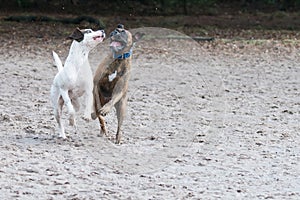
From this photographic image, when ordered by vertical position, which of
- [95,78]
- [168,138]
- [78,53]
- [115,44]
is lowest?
[168,138]

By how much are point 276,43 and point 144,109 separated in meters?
6.49

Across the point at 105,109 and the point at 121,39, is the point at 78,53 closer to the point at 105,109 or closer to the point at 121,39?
the point at 121,39

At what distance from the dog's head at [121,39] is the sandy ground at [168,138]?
254mm

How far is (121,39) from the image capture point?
597cm

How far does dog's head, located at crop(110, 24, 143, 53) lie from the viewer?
19.6 ft

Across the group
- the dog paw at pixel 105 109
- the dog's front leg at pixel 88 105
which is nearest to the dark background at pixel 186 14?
the dog's front leg at pixel 88 105

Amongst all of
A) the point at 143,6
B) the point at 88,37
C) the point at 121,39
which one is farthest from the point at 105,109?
the point at 143,6

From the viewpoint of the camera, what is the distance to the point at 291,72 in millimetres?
10984

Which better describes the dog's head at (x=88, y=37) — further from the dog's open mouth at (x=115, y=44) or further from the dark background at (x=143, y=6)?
the dark background at (x=143, y=6)

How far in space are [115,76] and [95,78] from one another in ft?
0.66

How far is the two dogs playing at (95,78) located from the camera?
6.05 meters

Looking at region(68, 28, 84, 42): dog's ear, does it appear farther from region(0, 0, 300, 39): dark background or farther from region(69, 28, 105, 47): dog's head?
region(0, 0, 300, 39): dark background

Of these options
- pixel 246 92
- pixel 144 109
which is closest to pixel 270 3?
pixel 246 92

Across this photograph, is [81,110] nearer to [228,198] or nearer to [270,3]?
[228,198]
